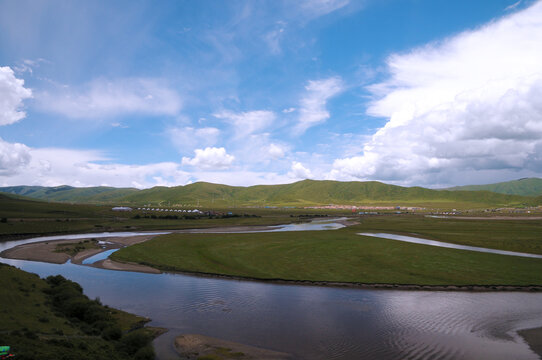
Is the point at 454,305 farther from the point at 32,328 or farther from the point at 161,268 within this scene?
the point at 161,268

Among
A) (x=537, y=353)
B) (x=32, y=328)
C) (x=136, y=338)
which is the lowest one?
(x=537, y=353)

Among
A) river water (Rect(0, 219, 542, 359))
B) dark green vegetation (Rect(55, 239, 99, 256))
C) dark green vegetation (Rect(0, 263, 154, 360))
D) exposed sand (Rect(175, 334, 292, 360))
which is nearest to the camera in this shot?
dark green vegetation (Rect(0, 263, 154, 360))

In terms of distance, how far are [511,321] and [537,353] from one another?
5841 mm

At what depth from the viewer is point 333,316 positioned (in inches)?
1073

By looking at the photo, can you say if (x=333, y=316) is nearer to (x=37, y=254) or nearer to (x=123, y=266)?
(x=123, y=266)

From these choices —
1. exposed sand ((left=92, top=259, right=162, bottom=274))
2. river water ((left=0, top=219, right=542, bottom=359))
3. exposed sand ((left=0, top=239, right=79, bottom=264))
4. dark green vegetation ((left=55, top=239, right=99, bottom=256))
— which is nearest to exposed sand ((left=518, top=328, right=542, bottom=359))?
river water ((left=0, top=219, right=542, bottom=359))

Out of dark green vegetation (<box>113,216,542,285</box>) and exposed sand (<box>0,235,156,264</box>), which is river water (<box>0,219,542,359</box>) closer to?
dark green vegetation (<box>113,216,542,285</box>)

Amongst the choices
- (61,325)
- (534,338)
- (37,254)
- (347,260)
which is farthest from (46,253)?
(534,338)

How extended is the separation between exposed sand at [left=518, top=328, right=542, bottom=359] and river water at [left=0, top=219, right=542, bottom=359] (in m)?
0.63

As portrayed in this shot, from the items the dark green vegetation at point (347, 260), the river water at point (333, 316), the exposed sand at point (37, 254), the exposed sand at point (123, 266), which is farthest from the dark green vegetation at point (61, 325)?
the exposed sand at point (37, 254)

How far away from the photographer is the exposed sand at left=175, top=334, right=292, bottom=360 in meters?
19.9

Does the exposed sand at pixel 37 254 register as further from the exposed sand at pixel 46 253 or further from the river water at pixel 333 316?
the river water at pixel 333 316

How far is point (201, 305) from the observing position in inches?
1169

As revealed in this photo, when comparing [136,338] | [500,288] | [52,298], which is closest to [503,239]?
[500,288]
